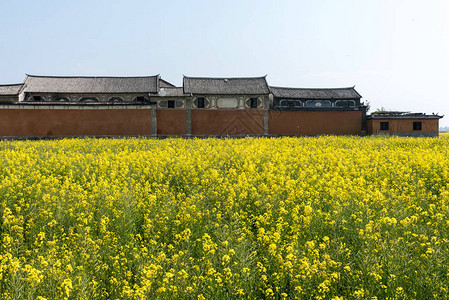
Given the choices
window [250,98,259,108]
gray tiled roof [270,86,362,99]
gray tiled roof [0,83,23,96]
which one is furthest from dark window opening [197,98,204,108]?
gray tiled roof [0,83,23,96]

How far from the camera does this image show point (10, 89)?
108 feet

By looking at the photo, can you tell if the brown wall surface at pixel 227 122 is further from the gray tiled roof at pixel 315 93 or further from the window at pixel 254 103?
the gray tiled roof at pixel 315 93

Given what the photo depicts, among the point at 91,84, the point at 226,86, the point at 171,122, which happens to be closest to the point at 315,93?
the point at 226,86

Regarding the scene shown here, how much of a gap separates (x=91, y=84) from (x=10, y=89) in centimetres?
776

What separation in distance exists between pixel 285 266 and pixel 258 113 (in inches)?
1156

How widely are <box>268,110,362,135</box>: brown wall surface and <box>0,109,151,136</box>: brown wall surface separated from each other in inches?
494

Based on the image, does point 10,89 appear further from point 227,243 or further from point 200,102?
point 227,243

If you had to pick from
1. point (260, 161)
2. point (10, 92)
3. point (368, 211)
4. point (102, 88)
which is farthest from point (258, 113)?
point (368, 211)

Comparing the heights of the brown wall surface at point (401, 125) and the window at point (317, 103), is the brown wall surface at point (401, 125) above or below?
below

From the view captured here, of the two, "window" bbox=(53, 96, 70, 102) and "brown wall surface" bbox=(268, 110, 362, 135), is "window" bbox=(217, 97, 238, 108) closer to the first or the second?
"brown wall surface" bbox=(268, 110, 362, 135)

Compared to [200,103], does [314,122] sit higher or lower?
lower

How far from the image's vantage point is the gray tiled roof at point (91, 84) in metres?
34.0

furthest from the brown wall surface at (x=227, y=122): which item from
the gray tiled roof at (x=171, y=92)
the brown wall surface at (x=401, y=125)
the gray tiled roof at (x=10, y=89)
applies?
the gray tiled roof at (x=10, y=89)

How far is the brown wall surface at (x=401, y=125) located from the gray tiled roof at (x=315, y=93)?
6.16 m
